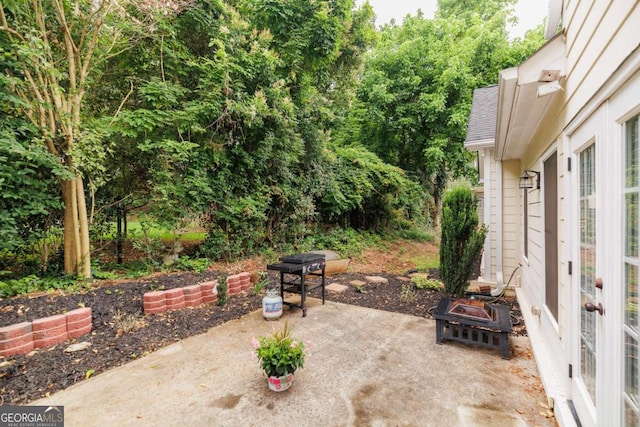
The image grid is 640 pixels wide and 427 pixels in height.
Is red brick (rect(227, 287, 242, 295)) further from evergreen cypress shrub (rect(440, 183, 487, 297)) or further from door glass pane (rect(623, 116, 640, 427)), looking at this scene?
door glass pane (rect(623, 116, 640, 427))

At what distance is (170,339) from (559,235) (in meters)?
3.97

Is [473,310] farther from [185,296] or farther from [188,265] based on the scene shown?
[188,265]

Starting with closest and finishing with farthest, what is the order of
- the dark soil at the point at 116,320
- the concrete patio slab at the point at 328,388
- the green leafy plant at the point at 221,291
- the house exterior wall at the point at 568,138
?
1. the house exterior wall at the point at 568,138
2. the concrete patio slab at the point at 328,388
3. the dark soil at the point at 116,320
4. the green leafy plant at the point at 221,291

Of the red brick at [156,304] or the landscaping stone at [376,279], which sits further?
the landscaping stone at [376,279]

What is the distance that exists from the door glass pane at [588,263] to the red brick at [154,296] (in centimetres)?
424

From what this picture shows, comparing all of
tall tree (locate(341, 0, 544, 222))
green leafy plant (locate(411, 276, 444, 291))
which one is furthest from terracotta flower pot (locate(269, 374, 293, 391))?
tall tree (locate(341, 0, 544, 222))

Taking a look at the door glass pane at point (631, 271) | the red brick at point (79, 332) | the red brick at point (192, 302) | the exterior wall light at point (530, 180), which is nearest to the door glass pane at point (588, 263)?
the door glass pane at point (631, 271)

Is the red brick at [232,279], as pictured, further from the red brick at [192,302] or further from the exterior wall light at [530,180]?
the exterior wall light at [530,180]

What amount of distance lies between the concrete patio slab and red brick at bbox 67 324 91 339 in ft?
2.72

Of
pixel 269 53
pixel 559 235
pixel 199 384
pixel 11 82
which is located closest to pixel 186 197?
pixel 11 82

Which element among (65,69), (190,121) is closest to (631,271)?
(190,121)

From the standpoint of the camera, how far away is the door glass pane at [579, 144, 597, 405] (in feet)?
5.52

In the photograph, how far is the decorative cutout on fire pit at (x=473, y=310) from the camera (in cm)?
306

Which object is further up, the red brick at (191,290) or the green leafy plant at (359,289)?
the red brick at (191,290)
